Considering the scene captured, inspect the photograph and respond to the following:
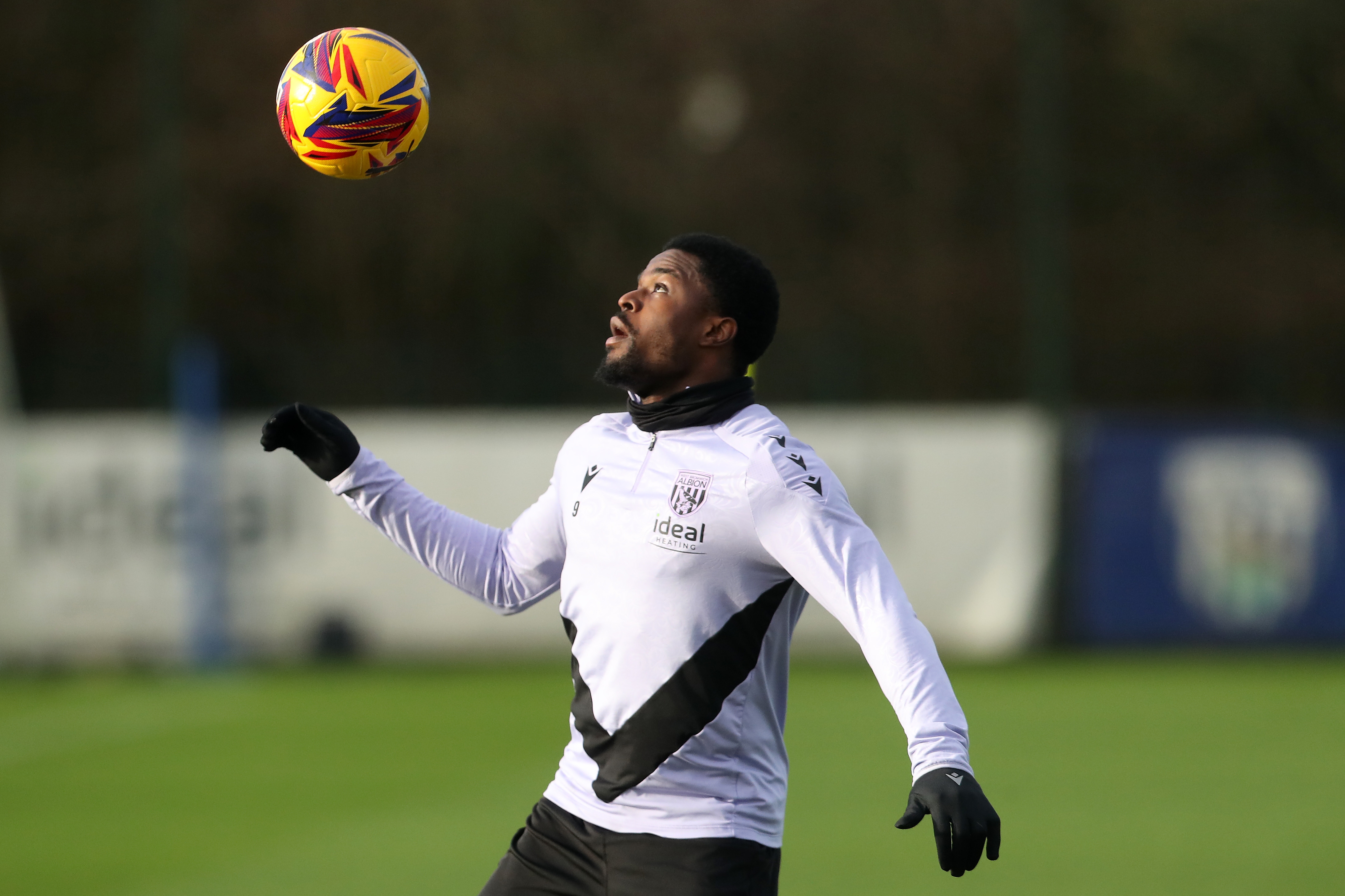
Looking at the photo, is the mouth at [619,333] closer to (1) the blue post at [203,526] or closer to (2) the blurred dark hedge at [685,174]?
(1) the blue post at [203,526]

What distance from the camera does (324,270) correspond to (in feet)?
91.5

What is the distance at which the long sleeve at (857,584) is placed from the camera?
3873 mm

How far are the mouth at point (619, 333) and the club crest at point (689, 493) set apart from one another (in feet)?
1.29

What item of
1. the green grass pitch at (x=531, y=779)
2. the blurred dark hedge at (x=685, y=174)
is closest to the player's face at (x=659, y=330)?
the green grass pitch at (x=531, y=779)

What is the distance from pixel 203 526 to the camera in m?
18.3

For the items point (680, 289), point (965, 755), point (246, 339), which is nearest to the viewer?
point (965, 755)

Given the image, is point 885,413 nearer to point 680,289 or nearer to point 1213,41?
point 1213,41

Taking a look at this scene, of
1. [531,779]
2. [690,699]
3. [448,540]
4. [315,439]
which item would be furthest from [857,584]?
[531,779]

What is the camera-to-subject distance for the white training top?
4.12m

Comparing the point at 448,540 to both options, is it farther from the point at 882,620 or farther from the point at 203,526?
the point at 203,526

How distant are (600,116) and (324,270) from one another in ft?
15.8

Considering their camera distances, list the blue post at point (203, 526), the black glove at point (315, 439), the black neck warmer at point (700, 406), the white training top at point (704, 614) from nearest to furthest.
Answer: the white training top at point (704, 614) → the black neck warmer at point (700, 406) → the black glove at point (315, 439) → the blue post at point (203, 526)

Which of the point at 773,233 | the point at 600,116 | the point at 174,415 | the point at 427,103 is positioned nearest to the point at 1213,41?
the point at 773,233

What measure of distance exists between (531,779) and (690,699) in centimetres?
751
